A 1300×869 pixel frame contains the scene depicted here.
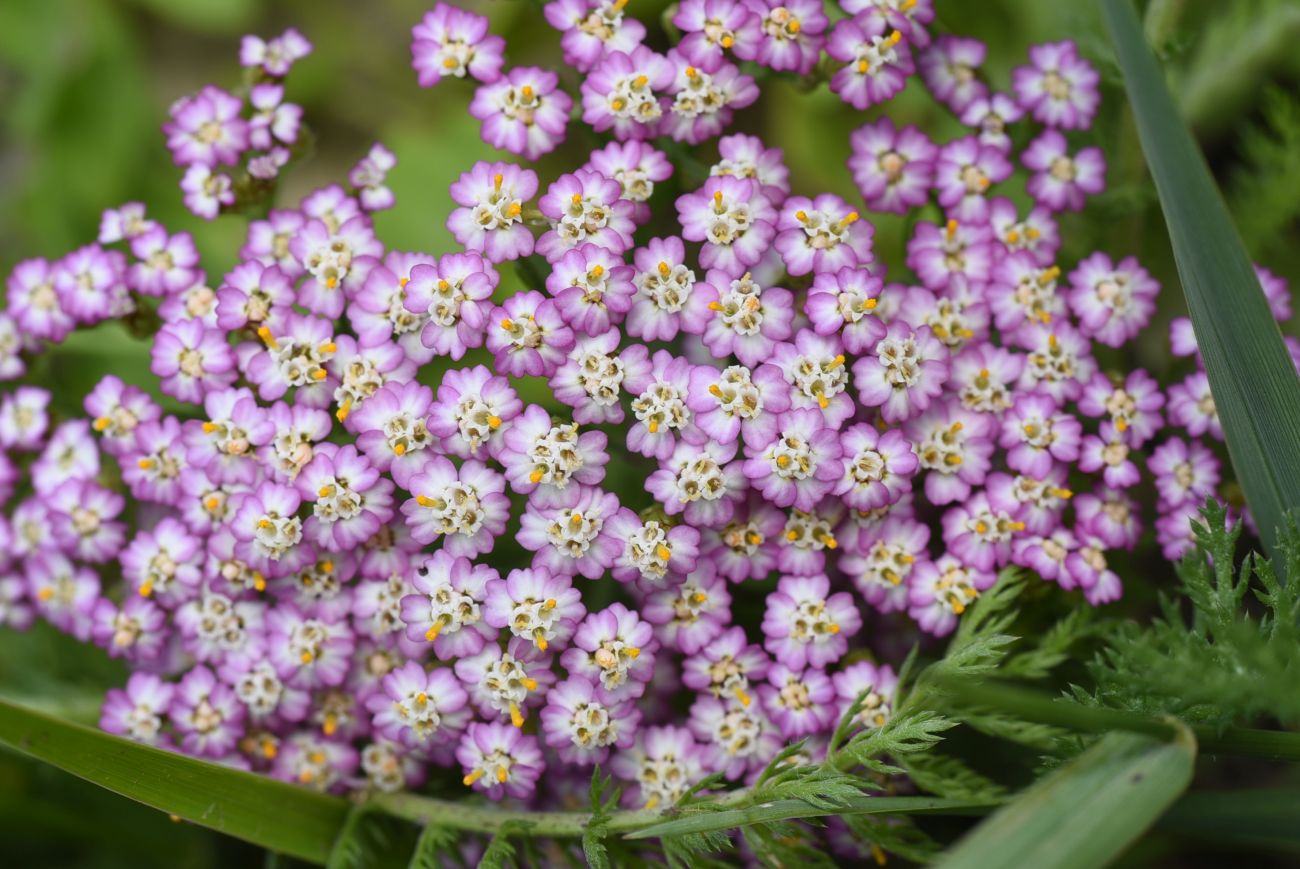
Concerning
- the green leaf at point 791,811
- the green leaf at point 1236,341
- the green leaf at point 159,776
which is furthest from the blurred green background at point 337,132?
the green leaf at point 791,811

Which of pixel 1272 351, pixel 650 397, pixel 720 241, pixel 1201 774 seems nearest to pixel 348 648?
pixel 650 397

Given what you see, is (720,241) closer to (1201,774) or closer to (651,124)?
(651,124)

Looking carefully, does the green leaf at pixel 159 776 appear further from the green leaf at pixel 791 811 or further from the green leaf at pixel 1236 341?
the green leaf at pixel 1236 341

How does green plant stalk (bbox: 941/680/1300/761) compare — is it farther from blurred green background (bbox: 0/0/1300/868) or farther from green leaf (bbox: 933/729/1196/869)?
blurred green background (bbox: 0/0/1300/868)

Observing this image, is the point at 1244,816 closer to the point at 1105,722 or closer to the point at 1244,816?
the point at 1244,816

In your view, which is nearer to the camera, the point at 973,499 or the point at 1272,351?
the point at 1272,351

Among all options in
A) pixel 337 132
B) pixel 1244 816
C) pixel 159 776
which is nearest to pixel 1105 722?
pixel 1244 816

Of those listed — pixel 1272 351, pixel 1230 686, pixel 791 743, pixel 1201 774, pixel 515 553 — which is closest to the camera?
pixel 1230 686

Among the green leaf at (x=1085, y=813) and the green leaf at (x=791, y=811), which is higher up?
the green leaf at (x=1085, y=813)
